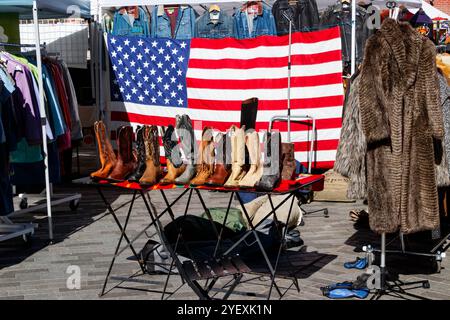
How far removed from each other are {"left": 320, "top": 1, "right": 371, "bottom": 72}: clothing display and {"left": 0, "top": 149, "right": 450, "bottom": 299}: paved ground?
2546mm

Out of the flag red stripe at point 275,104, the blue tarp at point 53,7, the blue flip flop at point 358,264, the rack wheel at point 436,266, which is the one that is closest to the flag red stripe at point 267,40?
the flag red stripe at point 275,104

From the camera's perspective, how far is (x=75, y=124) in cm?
805

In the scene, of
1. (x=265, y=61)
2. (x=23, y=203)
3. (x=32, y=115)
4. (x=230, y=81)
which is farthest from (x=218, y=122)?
(x=32, y=115)

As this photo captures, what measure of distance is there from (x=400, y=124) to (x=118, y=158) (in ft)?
6.92

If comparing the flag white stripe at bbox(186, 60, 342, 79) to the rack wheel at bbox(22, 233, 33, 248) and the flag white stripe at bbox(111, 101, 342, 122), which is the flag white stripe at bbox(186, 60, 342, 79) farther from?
the rack wheel at bbox(22, 233, 33, 248)

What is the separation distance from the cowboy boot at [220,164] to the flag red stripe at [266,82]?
4.74 metres

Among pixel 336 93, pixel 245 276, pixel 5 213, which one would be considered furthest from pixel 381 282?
pixel 336 93

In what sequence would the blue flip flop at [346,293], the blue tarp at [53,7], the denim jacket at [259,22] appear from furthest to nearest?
1. the denim jacket at [259,22]
2. the blue tarp at [53,7]
3. the blue flip flop at [346,293]

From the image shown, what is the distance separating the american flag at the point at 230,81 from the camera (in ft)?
31.2

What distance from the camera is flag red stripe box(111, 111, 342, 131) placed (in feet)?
31.1

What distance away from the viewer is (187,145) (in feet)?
16.5

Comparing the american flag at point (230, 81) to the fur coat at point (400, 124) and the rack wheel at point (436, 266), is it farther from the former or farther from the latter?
the fur coat at point (400, 124)

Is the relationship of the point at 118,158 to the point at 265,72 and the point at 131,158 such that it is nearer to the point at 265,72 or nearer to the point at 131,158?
the point at 131,158

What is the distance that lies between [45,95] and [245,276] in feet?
10.2
